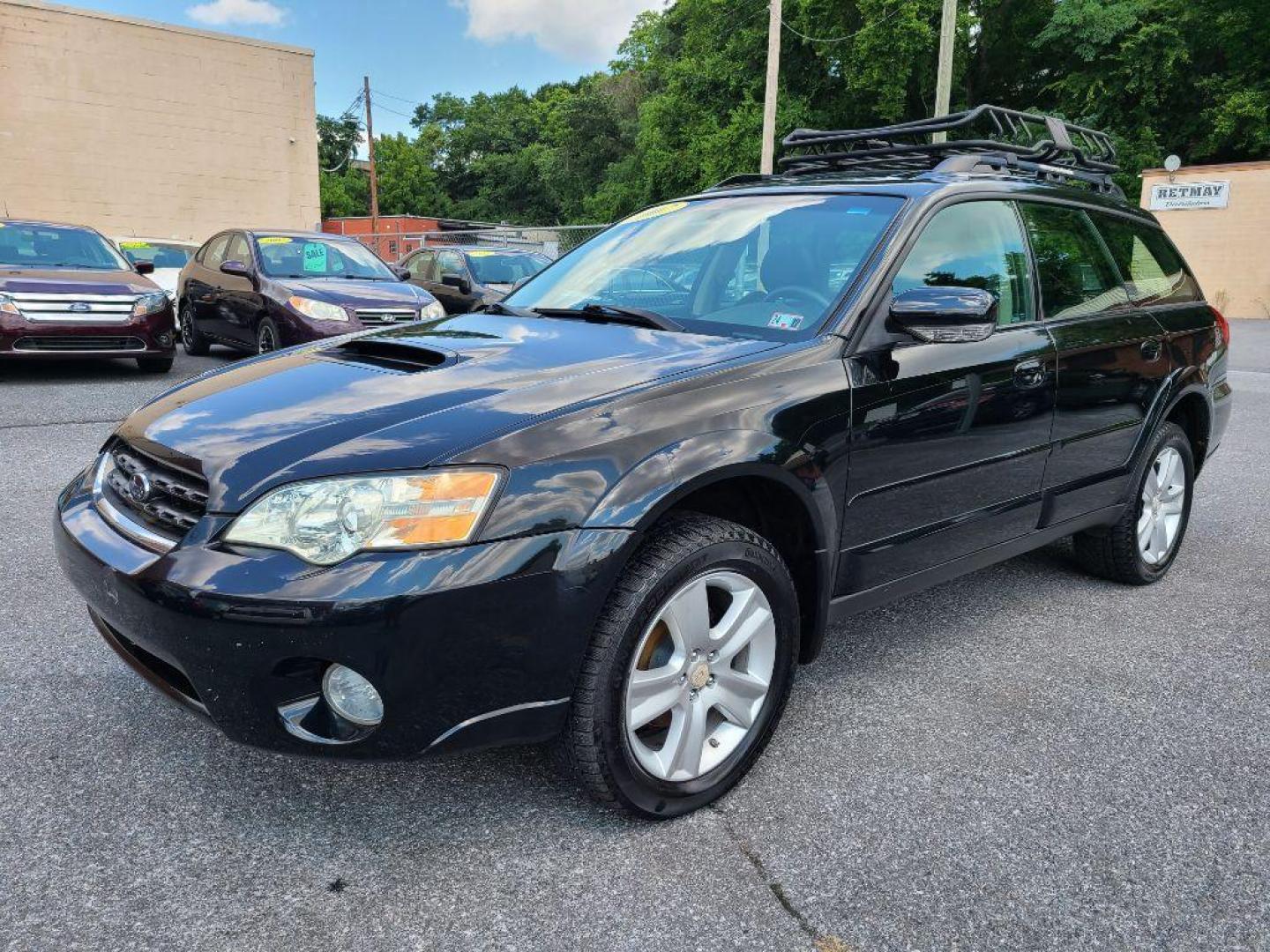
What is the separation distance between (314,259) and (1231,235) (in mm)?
23900

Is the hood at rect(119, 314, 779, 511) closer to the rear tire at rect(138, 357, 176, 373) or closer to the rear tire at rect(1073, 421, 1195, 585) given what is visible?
the rear tire at rect(1073, 421, 1195, 585)

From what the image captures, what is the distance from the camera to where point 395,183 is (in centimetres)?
7394

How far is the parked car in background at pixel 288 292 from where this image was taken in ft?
29.6

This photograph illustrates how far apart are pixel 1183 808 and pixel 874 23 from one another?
2934 cm

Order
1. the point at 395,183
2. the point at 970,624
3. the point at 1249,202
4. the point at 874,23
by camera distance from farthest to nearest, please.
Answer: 1. the point at 395,183
2. the point at 874,23
3. the point at 1249,202
4. the point at 970,624

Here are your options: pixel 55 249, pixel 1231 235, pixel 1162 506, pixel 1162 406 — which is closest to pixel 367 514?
pixel 1162 406

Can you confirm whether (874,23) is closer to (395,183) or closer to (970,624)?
(970,624)

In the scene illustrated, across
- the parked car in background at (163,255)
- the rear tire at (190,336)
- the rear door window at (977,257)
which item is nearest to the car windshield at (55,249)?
the rear tire at (190,336)

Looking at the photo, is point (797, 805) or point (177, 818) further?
point (797, 805)

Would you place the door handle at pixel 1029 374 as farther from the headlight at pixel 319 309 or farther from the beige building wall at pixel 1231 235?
the beige building wall at pixel 1231 235

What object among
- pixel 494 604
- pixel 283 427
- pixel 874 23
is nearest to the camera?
pixel 494 604

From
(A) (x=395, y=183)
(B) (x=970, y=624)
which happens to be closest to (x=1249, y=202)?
(B) (x=970, y=624)

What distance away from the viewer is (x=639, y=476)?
7.33 feet

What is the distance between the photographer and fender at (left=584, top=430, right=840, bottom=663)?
221 cm
